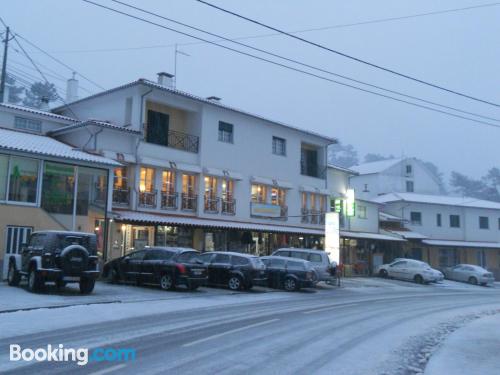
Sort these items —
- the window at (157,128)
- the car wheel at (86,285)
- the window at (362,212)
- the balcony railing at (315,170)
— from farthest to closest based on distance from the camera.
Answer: the window at (362,212)
the balcony railing at (315,170)
the window at (157,128)
the car wheel at (86,285)

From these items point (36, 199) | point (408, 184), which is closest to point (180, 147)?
point (36, 199)

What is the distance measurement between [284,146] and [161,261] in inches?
748

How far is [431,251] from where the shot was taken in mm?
51906

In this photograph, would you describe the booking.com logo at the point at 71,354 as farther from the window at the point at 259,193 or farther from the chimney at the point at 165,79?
the window at the point at 259,193

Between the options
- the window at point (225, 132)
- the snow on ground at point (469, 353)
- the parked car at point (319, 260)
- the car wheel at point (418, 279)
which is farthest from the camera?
the car wheel at point (418, 279)

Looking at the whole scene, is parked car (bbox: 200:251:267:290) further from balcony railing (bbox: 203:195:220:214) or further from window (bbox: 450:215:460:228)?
window (bbox: 450:215:460:228)

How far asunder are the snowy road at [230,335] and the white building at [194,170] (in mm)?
10886

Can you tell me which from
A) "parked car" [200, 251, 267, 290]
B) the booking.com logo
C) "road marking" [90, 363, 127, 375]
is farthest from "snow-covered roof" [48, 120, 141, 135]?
"road marking" [90, 363, 127, 375]

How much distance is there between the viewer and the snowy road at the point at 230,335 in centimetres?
870

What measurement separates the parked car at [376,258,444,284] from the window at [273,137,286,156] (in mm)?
12292

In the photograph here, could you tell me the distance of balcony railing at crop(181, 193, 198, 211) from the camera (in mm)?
31125

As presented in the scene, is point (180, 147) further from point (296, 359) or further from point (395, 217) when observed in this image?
point (395, 217)

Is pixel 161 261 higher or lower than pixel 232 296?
higher

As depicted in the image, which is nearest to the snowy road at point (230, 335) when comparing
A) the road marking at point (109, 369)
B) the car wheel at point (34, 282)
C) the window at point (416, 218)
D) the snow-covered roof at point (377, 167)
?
the road marking at point (109, 369)
